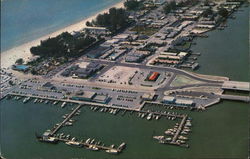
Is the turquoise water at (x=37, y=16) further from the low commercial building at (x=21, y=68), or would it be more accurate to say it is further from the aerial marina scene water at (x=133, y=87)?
the low commercial building at (x=21, y=68)

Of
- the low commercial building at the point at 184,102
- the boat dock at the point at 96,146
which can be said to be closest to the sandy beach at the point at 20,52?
the boat dock at the point at 96,146

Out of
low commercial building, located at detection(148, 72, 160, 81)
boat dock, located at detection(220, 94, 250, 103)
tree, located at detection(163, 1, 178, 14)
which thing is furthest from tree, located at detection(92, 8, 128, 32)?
boat dock, located at detection(220, 94, 250, 103)

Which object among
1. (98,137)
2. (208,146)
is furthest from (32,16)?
(208,146)

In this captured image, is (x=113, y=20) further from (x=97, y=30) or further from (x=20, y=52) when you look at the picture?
(x=20, y=52)

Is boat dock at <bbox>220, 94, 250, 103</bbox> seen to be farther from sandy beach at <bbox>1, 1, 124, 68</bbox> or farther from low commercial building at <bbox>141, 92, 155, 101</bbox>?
sandy beach at <bbox>1, 1, 124, 68</bbox>

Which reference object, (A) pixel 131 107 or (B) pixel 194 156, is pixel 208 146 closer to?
(B) pixel 194 156

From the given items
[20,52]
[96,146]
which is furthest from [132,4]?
[96,146]
